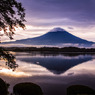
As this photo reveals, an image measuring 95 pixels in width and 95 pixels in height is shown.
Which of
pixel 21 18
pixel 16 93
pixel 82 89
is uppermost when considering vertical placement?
pixel 21 18

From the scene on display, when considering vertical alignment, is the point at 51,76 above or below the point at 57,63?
above

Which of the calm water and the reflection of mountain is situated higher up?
the calm water

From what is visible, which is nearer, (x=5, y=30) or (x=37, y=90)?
(x=5, y=30)

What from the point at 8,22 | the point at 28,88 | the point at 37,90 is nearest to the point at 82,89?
the point at 37,90

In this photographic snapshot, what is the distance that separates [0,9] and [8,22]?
1.08 meters

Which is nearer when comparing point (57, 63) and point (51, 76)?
point (51, 76)

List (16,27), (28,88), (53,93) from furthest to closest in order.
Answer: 1. (53,93)
2. (28,88)
3. (16,27)

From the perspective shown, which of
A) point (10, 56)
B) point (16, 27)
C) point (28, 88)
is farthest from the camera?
point (28, 88)

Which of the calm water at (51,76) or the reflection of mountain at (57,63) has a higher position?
the calm water at (51,76)

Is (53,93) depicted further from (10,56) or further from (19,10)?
(19,10)

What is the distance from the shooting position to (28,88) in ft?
37.8

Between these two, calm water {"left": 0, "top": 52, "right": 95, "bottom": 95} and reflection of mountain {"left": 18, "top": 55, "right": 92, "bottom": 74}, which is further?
reflection of mountain {"left": 18, "top": 55, "right": 92, "bottom": 74}

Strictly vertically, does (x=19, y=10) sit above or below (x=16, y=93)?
above

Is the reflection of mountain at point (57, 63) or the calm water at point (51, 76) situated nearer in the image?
the calm water at point (51, 76)
